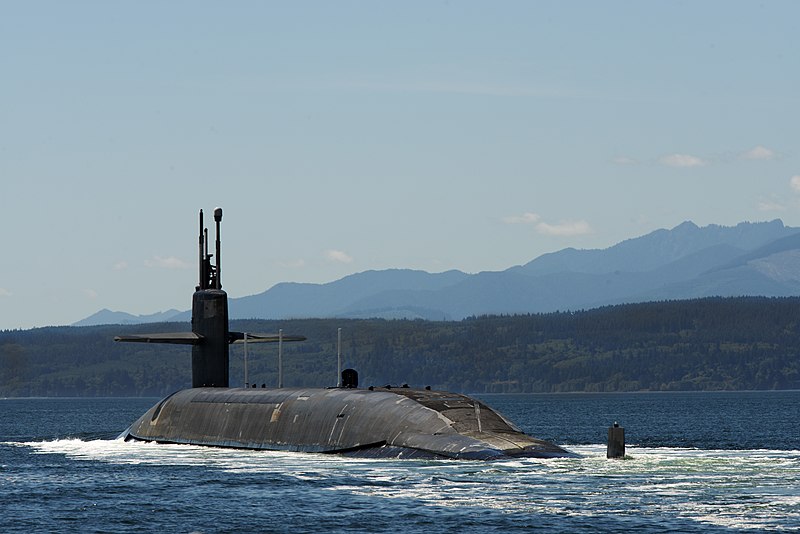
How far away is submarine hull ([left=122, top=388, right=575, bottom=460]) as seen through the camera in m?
50.7

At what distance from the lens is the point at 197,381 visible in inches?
2741

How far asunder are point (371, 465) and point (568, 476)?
779 centimetres

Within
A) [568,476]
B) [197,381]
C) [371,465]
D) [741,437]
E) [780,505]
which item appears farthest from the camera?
[741,437]

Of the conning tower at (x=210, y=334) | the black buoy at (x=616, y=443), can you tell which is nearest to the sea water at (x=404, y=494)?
the black buoy at (x=616, y=443)

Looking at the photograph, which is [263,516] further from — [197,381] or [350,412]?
[197,381]

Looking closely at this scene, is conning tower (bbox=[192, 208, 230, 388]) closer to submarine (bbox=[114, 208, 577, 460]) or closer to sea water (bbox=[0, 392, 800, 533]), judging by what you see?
submarine (bbox=[114, 208, 577, 460])

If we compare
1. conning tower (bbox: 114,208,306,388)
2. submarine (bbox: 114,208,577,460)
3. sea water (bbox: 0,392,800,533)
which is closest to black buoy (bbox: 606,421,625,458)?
sea water (bbox: 0,392,800,533)

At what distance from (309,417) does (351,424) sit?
3.28m

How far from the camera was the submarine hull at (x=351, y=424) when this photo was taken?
50688mm

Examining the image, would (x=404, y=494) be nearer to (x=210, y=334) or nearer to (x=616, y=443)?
(x=616, y=443)

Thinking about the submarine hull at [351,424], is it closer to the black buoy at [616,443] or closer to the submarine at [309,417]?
the submarine at [309,417]

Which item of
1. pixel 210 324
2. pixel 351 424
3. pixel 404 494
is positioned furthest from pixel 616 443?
pixel 210 324

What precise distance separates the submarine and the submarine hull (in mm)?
47

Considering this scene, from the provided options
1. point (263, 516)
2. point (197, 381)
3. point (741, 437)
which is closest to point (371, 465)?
point (263, 516)
